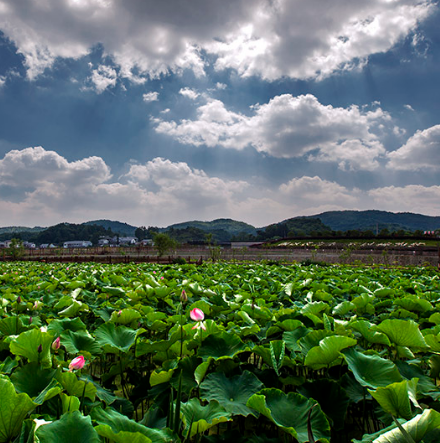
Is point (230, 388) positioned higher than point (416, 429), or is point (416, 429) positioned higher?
point (416, 429)

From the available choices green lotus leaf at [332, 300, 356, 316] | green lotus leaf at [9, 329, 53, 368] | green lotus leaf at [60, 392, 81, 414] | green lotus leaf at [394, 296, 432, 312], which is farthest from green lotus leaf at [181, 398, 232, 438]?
green lotus leaf at [394, 296, 432, 312]

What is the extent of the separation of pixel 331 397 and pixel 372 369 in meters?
0.22

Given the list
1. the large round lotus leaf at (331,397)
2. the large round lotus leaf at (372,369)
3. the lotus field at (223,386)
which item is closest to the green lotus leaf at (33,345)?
the lotus field at (223,386)

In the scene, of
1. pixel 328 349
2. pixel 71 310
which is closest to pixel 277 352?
pixel 328 349

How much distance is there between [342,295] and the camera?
373cm

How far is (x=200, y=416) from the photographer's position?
1.13 meters

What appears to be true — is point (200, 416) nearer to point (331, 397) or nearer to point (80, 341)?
point (331, 397)

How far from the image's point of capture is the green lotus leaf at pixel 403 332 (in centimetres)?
163

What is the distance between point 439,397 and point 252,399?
80 cm

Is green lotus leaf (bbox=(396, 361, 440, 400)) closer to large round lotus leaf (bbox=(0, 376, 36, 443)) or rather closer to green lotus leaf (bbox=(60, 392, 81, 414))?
green lotus leaf (bbox=(60, 392, 81, 414))

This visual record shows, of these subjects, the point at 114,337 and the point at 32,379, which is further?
the point at 114,337

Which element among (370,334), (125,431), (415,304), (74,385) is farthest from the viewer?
(415,304)

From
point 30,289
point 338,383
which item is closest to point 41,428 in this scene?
point 338,383

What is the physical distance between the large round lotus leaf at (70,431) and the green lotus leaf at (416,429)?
2.56 ft
